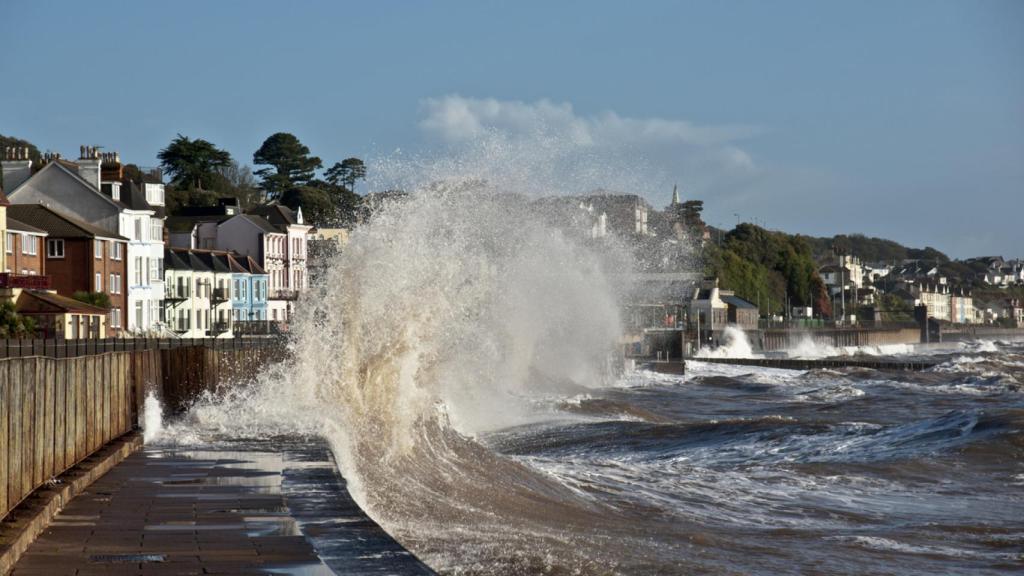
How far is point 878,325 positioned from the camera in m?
188

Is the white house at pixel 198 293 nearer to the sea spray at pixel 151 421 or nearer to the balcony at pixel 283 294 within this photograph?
the balcony at pixel 283 294

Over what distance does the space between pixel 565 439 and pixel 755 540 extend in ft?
35.5

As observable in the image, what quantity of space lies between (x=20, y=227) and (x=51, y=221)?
4.44m

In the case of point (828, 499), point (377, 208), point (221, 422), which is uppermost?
point (377, 208)

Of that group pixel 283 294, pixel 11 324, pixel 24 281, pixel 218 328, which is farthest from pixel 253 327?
pixel 11 324

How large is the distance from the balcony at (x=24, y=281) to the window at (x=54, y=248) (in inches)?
266

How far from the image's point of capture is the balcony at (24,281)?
164 ft

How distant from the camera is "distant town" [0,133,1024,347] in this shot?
184ft

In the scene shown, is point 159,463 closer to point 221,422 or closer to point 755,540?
point 221,422

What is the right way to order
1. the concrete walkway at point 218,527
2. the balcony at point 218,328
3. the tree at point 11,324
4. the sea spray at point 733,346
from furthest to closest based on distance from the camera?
the sea spray at point 733,346, the balcony at point 218,328, the tree at point 11,324, the concrete walkway at point 218,527

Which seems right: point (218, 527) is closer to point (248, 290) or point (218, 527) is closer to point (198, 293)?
point (198, 293)

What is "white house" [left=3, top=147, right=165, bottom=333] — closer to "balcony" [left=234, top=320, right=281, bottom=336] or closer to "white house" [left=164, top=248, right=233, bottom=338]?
"white house" [left=164, top=248, right=233, bottom=338]

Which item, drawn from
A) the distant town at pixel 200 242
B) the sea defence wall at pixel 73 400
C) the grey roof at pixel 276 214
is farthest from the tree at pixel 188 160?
the sea defence wall at pixel 73 400

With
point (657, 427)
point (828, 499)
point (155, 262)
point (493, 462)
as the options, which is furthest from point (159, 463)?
point (155, 262)
